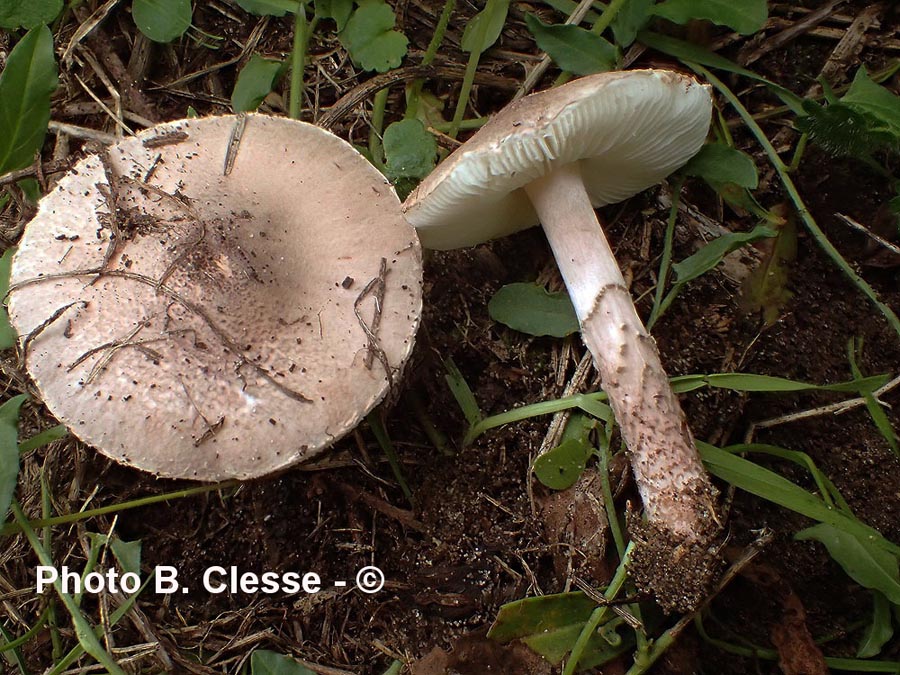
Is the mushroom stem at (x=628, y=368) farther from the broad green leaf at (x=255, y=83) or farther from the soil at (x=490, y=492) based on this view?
the broad green leaf at (x=255, y=83)

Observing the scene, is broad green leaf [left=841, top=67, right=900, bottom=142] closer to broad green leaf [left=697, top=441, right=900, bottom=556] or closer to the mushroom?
the mushroom

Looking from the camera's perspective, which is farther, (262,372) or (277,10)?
(277,10)

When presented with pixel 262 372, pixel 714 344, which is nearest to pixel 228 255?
pixel 262 372

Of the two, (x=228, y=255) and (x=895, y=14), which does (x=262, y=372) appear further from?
(x=895, y=14)

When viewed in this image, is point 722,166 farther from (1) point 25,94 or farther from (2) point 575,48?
(1) point 25,94

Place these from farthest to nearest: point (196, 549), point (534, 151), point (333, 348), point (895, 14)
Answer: point (895, 14) < point (196, 549) < point (333, 348) < point (534, 151)

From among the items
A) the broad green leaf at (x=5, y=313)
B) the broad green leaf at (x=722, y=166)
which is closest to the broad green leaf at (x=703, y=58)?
the broad green leaf at (x=722, y=166)

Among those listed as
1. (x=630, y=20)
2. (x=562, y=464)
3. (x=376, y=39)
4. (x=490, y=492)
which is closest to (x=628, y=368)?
(x=562, y=464)
